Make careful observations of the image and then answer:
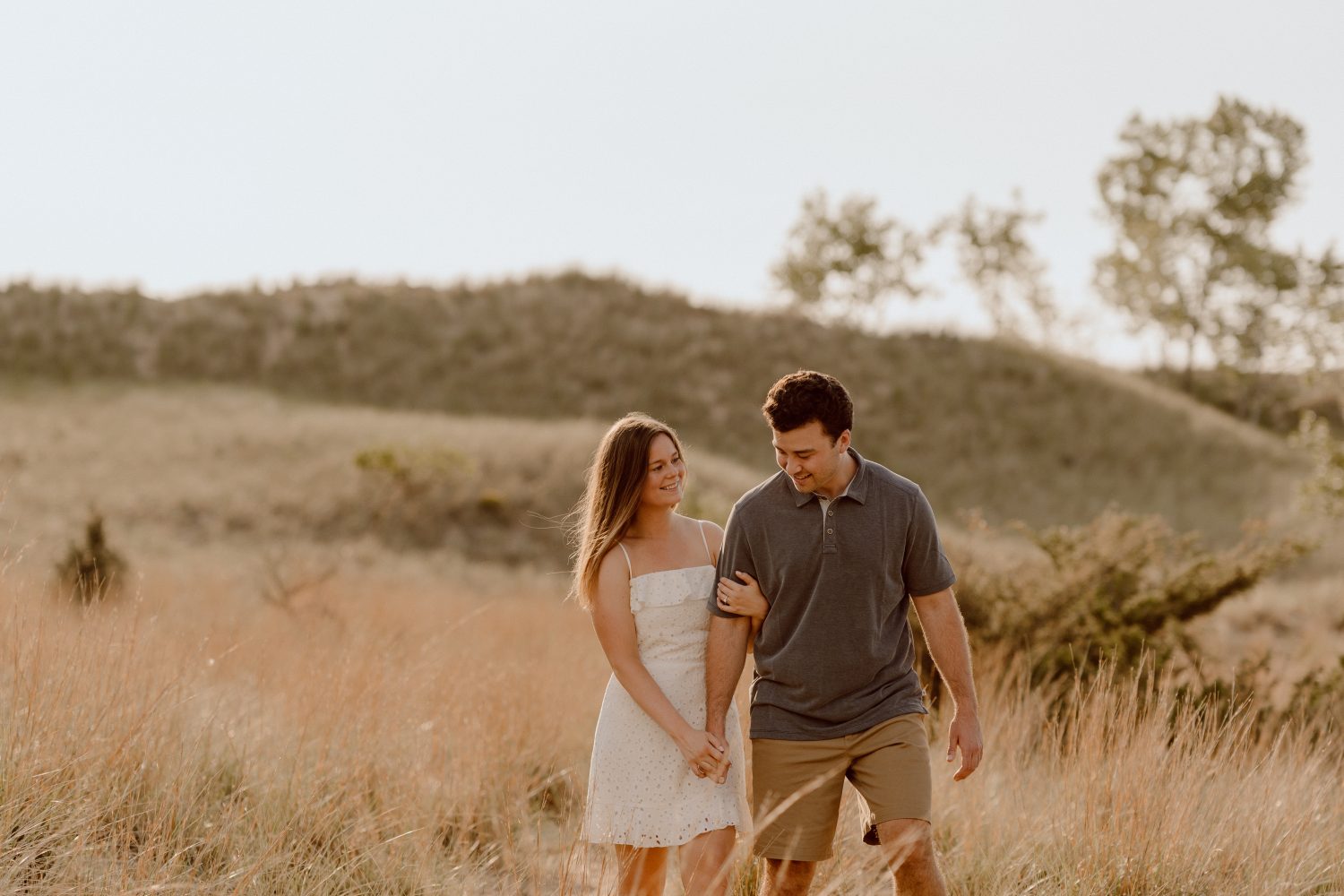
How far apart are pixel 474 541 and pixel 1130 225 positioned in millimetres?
33606

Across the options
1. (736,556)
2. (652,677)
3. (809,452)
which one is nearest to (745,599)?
(736,556)

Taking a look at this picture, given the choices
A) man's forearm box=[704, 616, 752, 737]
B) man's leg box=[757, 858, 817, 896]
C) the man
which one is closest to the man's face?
the man

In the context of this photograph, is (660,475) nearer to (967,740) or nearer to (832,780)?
(832,780)

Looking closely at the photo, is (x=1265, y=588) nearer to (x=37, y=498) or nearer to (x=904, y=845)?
(x=904, y=845)

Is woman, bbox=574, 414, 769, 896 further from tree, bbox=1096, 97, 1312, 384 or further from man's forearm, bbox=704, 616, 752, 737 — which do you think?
tree, bbox=1096, 97, 1312, 384

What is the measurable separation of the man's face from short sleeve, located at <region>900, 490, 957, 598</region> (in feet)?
1.11

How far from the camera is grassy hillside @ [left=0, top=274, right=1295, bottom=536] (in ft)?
117

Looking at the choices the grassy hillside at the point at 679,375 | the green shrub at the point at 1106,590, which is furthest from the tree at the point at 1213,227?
the green shrub at the point at 1106,590

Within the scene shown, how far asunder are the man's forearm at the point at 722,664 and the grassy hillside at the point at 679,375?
3046cm

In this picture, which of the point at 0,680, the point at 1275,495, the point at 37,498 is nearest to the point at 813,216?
the point at 1275,495

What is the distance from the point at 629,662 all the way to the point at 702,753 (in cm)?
40

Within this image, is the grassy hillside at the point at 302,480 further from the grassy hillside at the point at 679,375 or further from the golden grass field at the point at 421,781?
the golden grass field at the point at 421,781

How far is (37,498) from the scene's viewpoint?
23047 mm

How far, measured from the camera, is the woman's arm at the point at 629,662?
3.70 m
